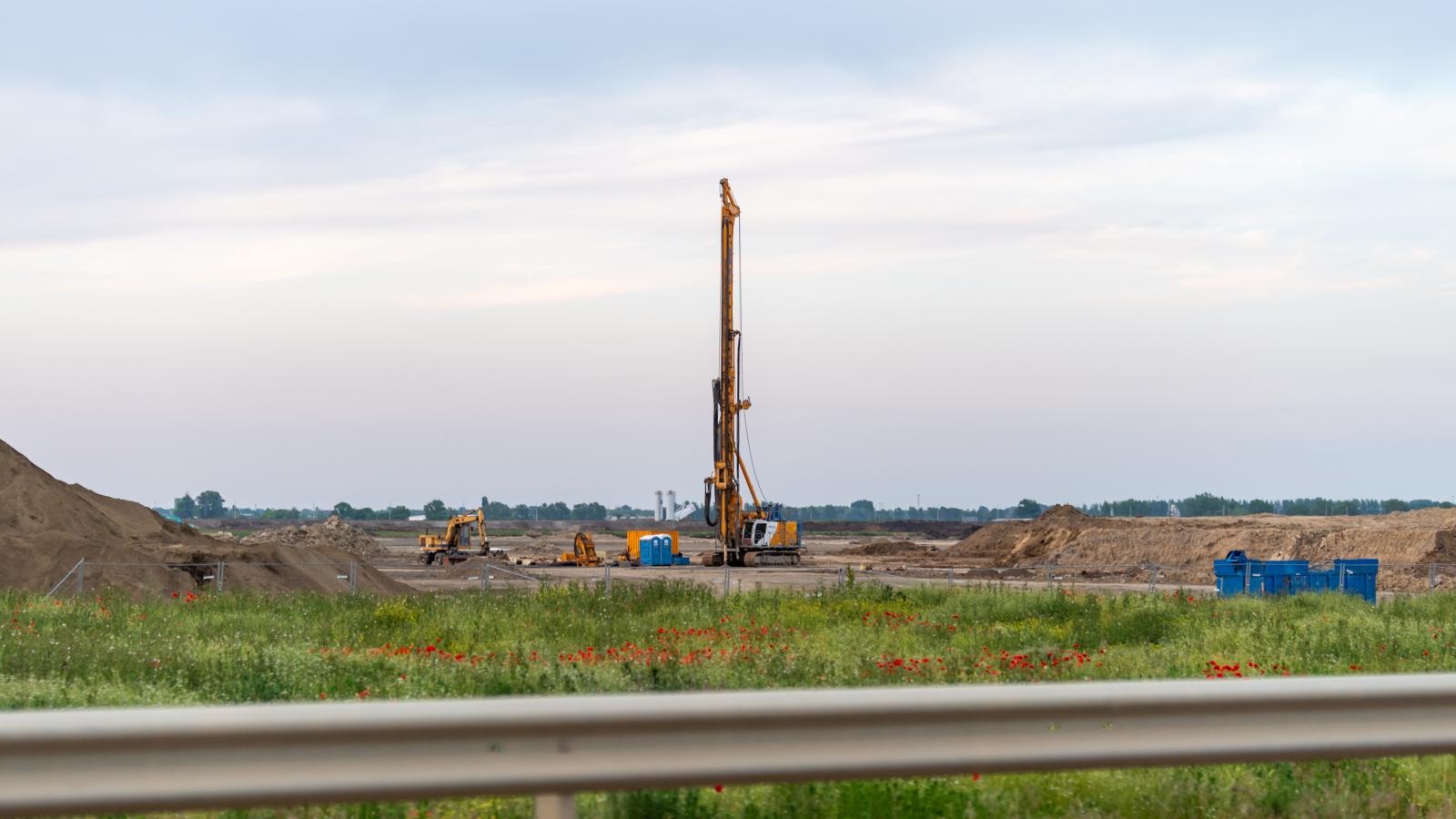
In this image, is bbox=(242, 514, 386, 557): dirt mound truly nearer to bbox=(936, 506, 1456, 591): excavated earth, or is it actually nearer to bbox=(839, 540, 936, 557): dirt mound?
bbox=(839, 540, 936, 557): dirt mound

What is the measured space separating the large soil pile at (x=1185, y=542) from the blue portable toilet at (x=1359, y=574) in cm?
1239

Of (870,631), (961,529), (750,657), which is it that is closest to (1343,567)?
(870,631)

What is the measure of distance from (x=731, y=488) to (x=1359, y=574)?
89.4ft

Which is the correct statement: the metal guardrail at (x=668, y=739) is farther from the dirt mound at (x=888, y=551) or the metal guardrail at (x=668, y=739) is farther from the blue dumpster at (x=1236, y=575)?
the dirt mound at (x=888, y=551)

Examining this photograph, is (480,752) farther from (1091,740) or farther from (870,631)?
(870,631)

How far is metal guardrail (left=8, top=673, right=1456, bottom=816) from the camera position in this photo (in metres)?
3.76

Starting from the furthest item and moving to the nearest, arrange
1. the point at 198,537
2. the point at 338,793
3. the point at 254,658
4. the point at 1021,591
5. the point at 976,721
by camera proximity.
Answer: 1. the point at 198,537
2. the point at 1021,591
3. the point at 254,658
4. the point at 976,721
5. the point at 338,793

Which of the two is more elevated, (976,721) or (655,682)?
(976,721)

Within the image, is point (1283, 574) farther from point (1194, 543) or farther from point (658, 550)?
point (658, 550)

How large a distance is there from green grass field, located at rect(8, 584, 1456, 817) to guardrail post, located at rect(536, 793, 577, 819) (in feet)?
5.59

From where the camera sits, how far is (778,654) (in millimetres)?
12891

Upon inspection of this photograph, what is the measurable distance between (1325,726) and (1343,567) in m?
29.8

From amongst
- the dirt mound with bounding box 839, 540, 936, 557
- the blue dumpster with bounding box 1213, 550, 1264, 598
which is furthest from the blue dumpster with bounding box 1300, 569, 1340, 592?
the dirt mound with bounding box 839, 540, 936, 557

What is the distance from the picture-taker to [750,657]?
41.2ft
